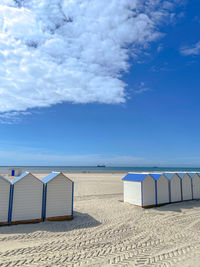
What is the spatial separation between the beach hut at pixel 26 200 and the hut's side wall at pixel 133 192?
22.5ft

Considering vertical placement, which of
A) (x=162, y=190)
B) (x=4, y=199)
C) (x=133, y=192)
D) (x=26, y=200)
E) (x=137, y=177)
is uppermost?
(x=137, y=177)

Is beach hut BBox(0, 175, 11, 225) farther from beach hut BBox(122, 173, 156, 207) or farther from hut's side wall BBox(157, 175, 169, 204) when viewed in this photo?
hut's side wall BBox(157, 175, 169, 204)

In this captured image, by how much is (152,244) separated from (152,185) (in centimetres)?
674

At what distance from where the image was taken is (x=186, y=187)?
53.8ft

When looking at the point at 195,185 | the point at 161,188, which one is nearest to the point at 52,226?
the point at 161,188

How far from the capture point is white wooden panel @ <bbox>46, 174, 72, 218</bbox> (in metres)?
10.2

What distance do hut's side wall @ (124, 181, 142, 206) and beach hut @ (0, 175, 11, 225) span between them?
840cm

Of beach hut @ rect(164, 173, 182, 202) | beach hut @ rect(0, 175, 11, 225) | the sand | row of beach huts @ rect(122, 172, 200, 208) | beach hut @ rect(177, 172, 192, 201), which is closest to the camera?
the sand

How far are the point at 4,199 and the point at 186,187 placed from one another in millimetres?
13943

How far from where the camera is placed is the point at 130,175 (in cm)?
1510

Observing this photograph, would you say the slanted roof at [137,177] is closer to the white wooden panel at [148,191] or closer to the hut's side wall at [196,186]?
the white wooden panel at [148,191]

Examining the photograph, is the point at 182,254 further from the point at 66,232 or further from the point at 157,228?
the point at 66,232

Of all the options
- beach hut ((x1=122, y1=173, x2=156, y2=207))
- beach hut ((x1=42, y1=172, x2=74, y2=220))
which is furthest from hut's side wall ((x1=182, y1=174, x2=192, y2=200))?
beach hut ((x1=42, y1=172, x2=74, y2=220))

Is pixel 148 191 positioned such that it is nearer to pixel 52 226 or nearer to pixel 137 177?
pixel 137 177
